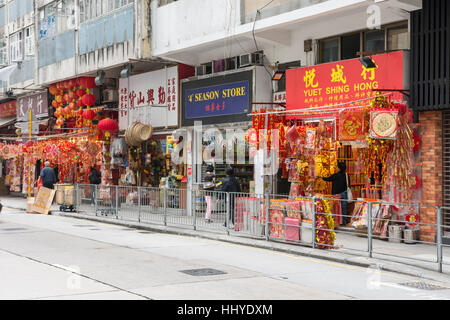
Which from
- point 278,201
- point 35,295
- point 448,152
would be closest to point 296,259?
point 278,201

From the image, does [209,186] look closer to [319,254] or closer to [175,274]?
[319,254]

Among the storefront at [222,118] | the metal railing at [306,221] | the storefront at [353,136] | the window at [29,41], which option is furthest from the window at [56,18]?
the storefront at [353,136]

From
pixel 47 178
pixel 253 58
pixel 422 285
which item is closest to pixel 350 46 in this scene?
pixel 253 58

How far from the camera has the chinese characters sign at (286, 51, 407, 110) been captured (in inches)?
568

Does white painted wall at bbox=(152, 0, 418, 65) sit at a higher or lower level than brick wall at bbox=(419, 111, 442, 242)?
higher

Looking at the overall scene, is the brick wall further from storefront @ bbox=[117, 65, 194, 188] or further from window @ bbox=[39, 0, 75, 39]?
window @ bbox=[39, 0, 75, 39]

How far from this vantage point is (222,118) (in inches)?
787

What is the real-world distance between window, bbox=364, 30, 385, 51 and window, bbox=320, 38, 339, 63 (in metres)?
1.03

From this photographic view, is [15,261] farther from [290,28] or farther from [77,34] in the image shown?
[77,34]

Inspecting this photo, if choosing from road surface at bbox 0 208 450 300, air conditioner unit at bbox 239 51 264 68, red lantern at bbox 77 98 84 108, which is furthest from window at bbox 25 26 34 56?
road surface at bbox 0 208 450 300

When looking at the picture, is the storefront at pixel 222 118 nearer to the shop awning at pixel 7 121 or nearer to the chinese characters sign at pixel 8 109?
the shop awning at pixel 7 121

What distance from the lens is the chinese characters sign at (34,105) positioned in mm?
31250

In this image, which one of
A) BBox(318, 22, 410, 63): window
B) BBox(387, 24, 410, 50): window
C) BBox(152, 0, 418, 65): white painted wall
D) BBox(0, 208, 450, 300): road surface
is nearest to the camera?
BBox(0, 208, 450, 300): road surface

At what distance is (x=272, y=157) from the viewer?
17.2 m
